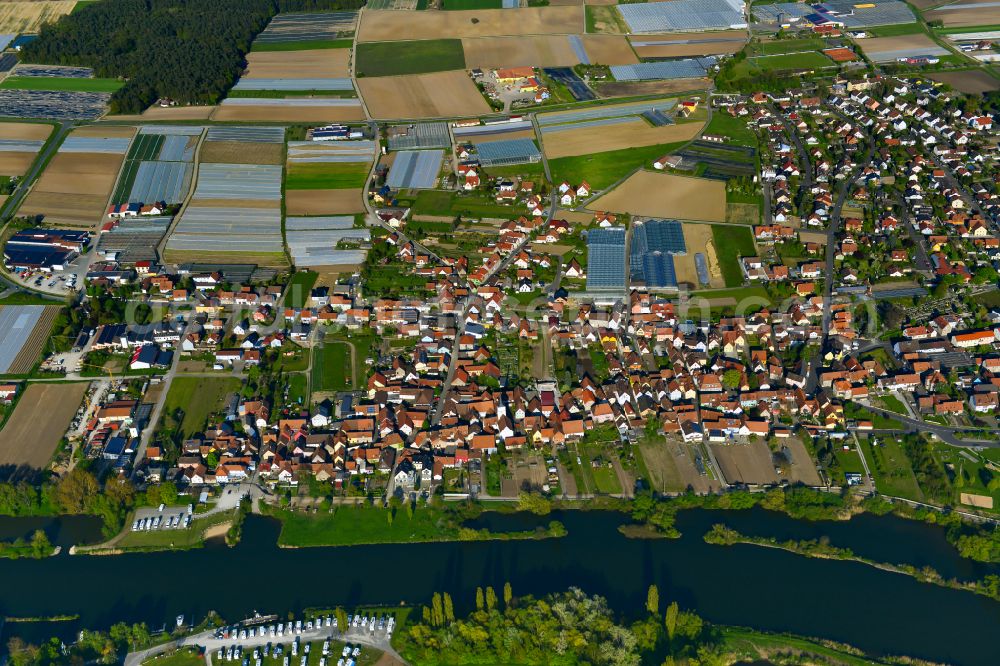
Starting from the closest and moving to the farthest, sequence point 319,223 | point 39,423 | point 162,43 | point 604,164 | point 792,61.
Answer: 1. point 39,423
2. point 319,223
3. point 604,164
4. point 792,61
5. point 162,43

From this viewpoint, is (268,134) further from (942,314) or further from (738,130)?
(942,314)

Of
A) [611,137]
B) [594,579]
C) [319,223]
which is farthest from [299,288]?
[611,137]

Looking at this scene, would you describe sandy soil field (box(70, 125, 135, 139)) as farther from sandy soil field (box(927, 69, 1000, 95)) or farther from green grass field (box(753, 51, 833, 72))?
sandy soil field (box(927, 69, 1000, 95))

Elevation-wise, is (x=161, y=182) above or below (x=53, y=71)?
below

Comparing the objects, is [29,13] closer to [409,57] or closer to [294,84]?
[294,84]

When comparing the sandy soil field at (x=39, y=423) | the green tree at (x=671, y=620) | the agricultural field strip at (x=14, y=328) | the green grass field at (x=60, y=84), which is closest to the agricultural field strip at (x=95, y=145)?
the green grass field at (x=60, y=84)

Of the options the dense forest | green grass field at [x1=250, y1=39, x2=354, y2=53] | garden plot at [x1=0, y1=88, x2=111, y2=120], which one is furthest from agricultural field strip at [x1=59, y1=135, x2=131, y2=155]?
green grass field at [x1=250, y1=39, x2=354, y2=53]

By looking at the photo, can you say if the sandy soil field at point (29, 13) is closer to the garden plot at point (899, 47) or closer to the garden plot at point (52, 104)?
the garden plot at point (52, 104)
